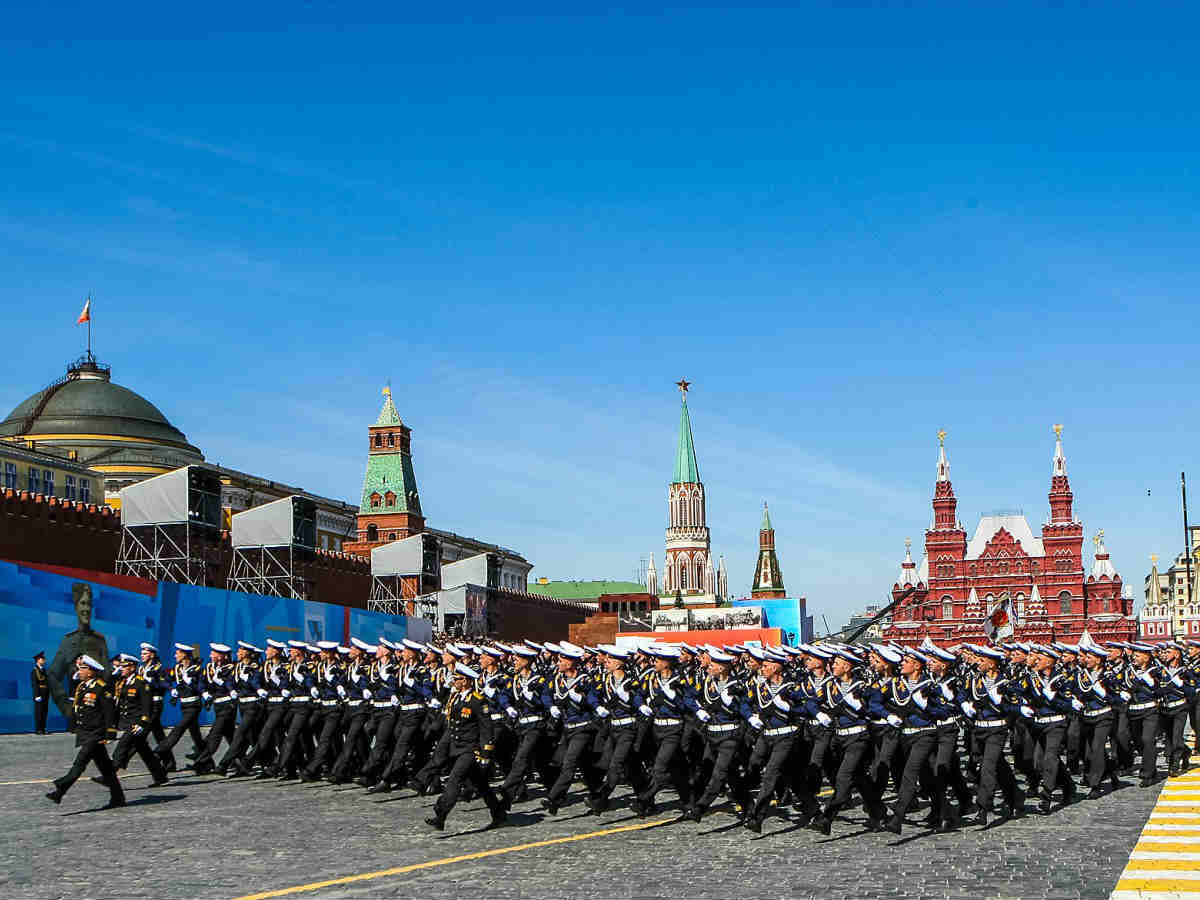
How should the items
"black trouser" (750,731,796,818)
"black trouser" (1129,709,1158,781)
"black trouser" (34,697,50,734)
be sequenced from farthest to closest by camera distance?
1. "black trouser" (34,697,50,734)
2. "black trouser" (1129,709,1158,781)
3. "black trouser" (750,731,796,818)

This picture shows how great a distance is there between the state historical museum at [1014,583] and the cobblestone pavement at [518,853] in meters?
97.4

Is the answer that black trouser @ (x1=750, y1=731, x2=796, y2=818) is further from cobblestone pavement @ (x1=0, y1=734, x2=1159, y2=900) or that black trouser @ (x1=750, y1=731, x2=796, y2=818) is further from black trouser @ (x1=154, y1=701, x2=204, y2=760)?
black trouser @ (x1=154, y1=701, x2=204, y2=760)

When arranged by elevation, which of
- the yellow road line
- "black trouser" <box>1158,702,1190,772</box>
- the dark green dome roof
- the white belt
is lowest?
the yellow road line

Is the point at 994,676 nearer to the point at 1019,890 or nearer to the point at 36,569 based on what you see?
the point at 1019,890

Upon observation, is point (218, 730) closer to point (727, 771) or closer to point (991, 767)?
point (727, 771)

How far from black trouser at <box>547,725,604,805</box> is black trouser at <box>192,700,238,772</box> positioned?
6.18 m

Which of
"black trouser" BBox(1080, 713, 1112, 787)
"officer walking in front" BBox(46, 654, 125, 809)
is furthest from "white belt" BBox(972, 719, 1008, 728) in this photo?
"officer walking in front" BBox(46, 654, 125, 809)

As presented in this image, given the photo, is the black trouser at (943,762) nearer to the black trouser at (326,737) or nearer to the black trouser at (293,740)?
the black trouser at (326,737)

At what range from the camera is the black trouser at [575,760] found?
16.7 m

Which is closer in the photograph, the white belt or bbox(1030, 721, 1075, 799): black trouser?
the white belt

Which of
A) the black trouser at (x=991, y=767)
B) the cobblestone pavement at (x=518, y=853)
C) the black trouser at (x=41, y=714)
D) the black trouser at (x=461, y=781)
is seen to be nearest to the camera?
the cobblestone pavement at (x=518, y=853)

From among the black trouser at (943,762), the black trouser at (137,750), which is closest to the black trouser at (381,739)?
the black trouser at (137,750)

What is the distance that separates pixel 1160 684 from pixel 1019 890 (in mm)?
11043

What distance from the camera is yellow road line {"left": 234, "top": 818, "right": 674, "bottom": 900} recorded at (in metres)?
12.1
